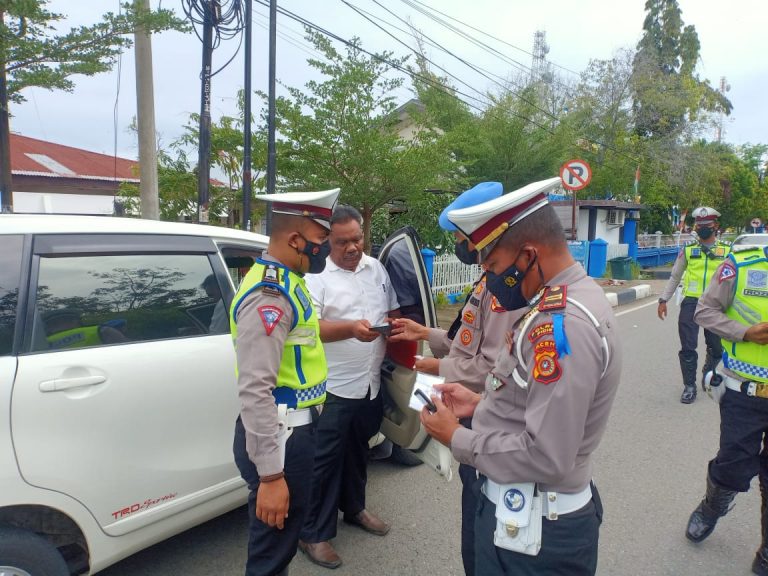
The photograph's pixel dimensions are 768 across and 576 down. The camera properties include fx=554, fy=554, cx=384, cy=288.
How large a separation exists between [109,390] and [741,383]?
9.52ft

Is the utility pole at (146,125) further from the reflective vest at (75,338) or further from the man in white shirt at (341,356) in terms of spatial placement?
the reflective vest at (75,338)

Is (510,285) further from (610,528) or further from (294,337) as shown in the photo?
(610,528)

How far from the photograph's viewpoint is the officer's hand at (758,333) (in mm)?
2684

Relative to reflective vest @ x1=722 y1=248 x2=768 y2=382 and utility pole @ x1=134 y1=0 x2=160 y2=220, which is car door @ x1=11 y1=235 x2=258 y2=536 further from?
utility pole @ x1=134 y1=0 x2=160 y2=220

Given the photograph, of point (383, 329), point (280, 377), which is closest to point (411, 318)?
point (383, 329)

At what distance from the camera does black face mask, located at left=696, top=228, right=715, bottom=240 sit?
5574 millimetres

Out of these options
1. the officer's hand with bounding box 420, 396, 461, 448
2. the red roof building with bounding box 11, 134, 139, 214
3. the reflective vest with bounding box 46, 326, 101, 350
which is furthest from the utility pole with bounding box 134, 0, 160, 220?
the red roof building with bounding box 11, 134, 139, 214

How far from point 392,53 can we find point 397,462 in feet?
21.0

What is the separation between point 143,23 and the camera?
213 inches

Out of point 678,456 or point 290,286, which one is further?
point 678,456

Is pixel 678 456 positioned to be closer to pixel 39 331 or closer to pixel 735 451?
pixel 735 451

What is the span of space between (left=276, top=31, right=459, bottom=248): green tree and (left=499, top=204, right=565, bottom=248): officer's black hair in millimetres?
6593

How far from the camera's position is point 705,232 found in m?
5.60

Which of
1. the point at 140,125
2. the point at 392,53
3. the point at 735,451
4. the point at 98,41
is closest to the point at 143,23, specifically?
the point at 98,41
